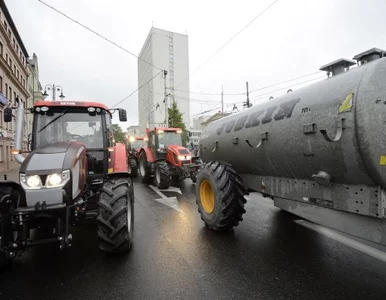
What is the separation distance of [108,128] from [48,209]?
2318 mm

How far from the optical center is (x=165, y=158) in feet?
32.8

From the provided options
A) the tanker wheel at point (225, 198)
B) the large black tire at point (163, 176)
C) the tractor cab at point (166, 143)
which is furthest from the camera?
the tractor cab at point (166, 143)

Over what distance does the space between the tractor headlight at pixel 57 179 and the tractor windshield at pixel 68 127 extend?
5.21 feet

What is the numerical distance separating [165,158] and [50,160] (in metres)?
7.03

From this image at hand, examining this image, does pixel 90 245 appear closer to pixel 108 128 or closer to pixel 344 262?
pixel 108 128

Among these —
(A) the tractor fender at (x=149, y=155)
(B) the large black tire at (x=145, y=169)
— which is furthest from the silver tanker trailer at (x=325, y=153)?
(B) the large black tire at (x=145, y=169)

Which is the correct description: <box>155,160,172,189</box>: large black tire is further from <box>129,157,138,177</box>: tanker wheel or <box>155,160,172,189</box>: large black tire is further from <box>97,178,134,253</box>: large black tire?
<box>97,178,134,253</box>: large black tire

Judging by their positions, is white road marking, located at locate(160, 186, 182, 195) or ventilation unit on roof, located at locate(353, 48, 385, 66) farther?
white road marking, located at locate(160, 186, 182, 195)

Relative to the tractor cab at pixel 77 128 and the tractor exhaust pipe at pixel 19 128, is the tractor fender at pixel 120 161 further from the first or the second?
the tractor exhaust pipe at pixel 19 128

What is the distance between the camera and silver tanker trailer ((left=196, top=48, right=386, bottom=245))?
2.30 metres

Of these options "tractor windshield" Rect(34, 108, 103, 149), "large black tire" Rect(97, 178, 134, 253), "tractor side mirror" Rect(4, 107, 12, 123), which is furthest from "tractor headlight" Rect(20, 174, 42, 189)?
"tractor side mirror" Rect(4, 107, 12, 123)

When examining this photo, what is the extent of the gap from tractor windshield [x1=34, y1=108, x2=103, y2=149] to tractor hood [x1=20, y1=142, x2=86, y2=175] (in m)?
1.07

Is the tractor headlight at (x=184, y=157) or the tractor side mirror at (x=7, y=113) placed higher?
the tractor side mirror at (x=7, y=113)

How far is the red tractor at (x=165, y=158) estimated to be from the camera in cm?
903
